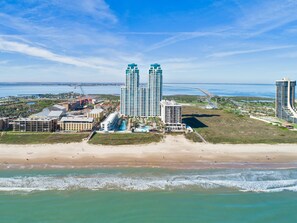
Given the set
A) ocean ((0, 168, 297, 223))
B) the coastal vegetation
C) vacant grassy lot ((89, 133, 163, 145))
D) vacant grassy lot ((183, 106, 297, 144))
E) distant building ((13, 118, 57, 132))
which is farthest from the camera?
distant building ((13, 118, 57, 132))

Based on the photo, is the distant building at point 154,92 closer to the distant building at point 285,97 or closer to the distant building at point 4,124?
the distant building at point 285,97

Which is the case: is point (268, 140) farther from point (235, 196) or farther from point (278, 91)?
point (278, 91)

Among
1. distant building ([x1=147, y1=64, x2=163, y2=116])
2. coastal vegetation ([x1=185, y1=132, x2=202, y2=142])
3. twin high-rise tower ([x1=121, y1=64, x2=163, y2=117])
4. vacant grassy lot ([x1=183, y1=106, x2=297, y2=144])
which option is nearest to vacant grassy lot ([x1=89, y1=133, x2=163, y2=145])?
coastal vegetation ([x1=185, y1=132, x2=202, y2=142])

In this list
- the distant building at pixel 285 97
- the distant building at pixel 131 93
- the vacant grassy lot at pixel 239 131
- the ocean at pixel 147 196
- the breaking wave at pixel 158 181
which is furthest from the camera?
the distant building at pixel 131 93

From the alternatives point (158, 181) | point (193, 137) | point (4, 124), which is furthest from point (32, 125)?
point (158, 181)

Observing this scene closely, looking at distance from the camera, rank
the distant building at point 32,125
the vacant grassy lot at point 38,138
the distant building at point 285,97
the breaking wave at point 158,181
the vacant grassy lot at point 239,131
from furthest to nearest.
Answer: the distant building at point 285,97
the distant building at point 32,125
the vacant grassy lot at point 239,131
the vacant grassy lot at point 38,138
the breaking wave at point 158,181

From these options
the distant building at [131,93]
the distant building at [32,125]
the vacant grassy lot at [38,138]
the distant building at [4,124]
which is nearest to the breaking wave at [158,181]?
the vacant grassy lot at [38,138]

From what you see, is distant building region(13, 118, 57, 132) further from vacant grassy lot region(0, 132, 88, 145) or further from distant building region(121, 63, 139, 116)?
distant building region(121, 63, 139, 116)
